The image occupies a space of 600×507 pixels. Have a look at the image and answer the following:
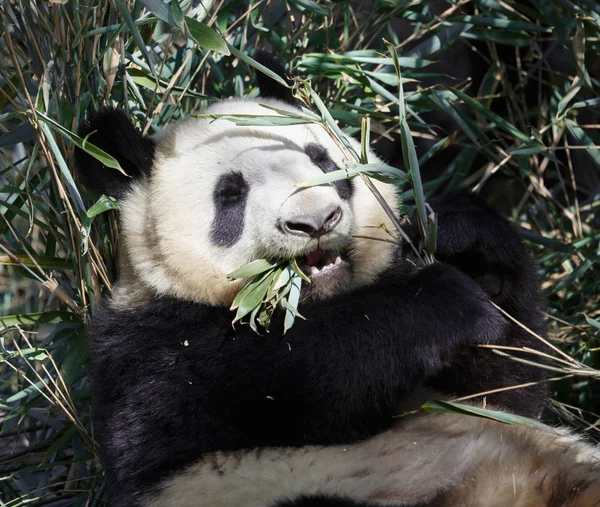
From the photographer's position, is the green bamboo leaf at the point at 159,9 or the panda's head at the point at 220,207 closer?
the green bamboo leaf at the point at 159,9

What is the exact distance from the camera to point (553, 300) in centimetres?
374

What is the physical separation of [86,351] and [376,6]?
5.99 ft

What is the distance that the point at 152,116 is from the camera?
9.28 feet

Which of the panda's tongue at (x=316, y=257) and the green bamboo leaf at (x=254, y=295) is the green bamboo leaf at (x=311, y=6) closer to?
the panda's tongue at (x=316, y=257)

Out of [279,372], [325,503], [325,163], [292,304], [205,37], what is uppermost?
[205,37]

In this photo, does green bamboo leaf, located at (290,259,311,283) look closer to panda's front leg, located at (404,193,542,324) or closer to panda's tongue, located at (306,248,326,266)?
panda's tongue, located at (306,248,326,266)

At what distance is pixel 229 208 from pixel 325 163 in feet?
1.16

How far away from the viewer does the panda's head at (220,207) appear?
2.25 m

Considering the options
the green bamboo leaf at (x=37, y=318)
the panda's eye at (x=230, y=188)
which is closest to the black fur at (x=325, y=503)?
the panda's eye at (x=230, y=188)

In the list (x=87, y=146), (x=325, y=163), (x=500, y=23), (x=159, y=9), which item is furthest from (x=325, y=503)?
(x=500, y=23)

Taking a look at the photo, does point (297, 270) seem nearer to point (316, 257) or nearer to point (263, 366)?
point (316, 257)

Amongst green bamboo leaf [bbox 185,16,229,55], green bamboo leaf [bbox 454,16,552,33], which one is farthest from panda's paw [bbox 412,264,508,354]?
green bamboo leaf [bbox 454,16,552,33]

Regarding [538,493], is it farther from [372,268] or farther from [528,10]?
[528,10]

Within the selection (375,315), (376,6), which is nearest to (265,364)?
(375,315)
